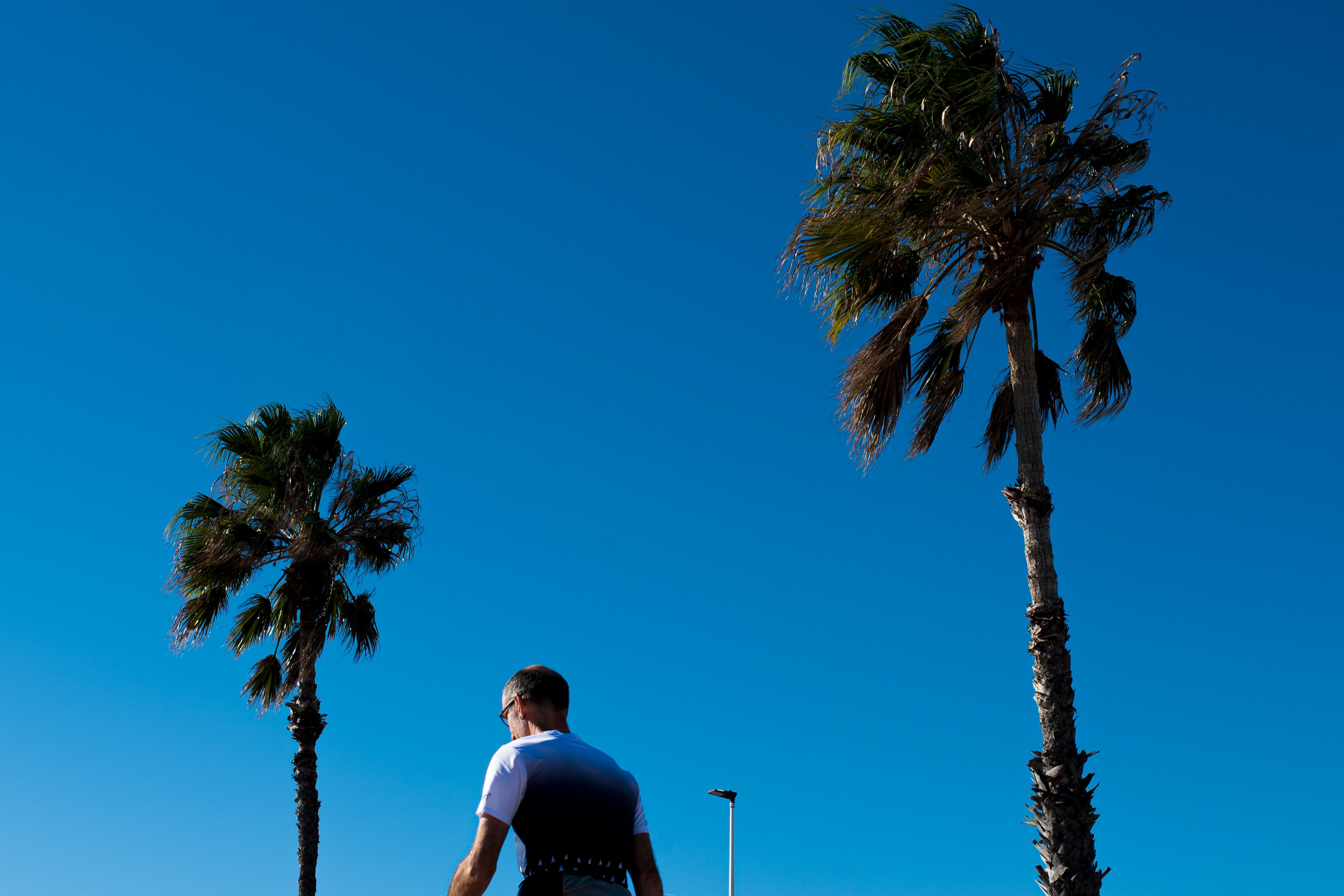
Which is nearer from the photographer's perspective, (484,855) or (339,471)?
(484,855)

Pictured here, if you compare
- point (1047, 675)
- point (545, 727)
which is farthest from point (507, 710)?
point (1047, 675)

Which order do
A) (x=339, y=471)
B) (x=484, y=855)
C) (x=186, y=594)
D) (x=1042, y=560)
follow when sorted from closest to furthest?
(x=484, y=855) < (x=1042, y=560) < (x=186, y=594) < (x=339, y=471)

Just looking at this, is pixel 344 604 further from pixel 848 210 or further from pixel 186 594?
pixel 848 210

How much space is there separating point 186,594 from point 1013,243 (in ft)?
41.1

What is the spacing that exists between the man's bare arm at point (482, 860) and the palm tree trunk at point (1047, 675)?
20.2ft

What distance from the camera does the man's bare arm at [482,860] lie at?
3.38 meters

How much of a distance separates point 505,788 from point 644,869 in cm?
63

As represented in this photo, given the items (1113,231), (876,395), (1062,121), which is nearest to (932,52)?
(1062,121)

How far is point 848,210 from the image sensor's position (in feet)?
34.1

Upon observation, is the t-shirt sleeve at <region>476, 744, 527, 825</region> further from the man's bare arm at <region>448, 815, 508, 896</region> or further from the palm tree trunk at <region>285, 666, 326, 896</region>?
the palm tree trunk at <region>285, 666, 326, 896</region>

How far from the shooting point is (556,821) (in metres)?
3.47

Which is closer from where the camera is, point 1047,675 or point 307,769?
point 1047,675

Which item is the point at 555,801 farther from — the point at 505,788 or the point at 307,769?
→ the point at 307,769

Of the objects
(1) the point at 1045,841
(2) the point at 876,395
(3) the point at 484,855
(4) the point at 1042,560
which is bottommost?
(3) the point at 484,855
